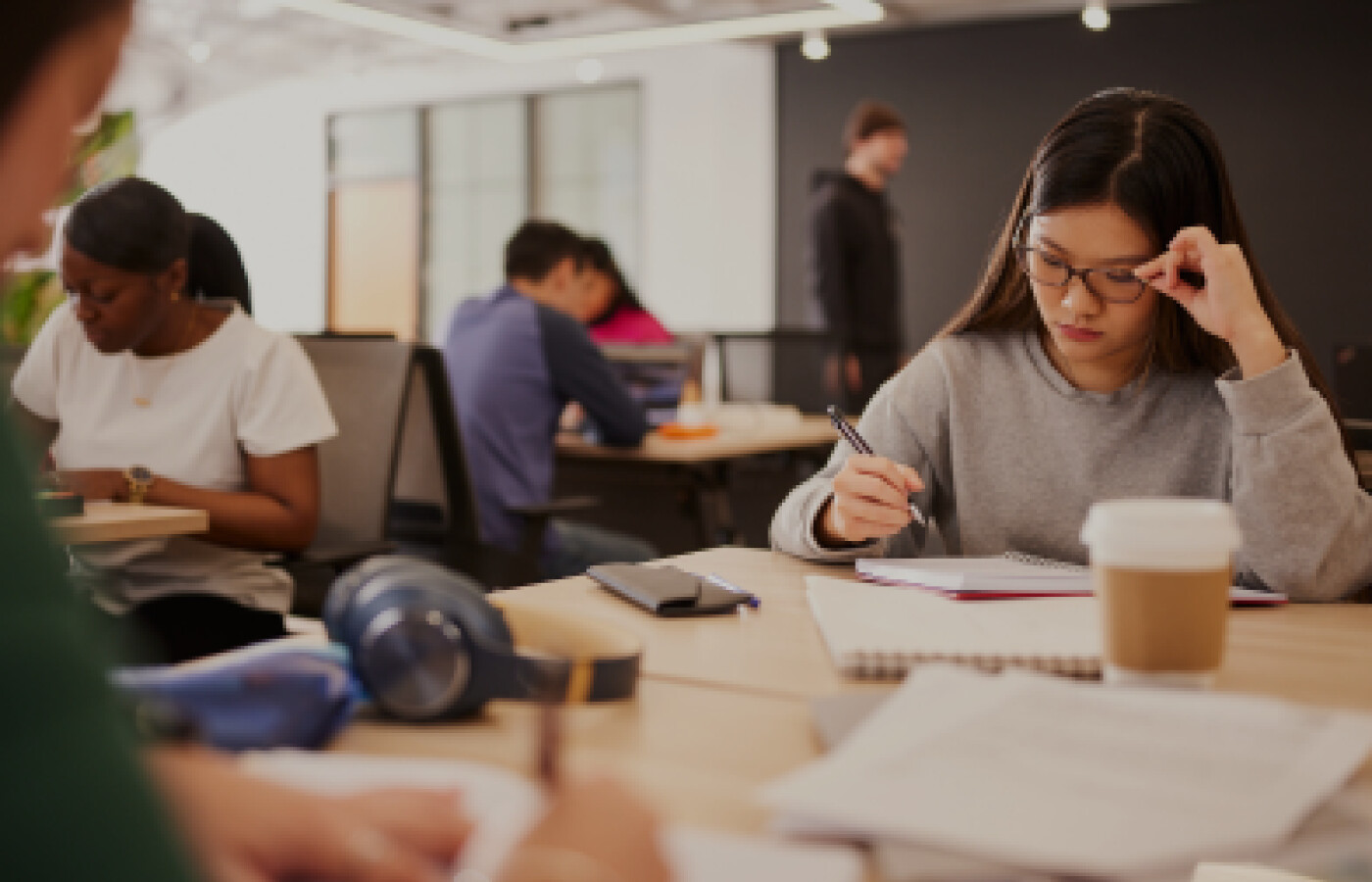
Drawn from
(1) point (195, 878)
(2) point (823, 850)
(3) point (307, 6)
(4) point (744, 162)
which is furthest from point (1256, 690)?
(4) point (744, 162)

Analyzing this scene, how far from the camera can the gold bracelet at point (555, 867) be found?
1.62 feet

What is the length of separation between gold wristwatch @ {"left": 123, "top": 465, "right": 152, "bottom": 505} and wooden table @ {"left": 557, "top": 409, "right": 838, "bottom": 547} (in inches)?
65.2

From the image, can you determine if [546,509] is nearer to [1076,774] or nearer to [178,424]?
[178,424]

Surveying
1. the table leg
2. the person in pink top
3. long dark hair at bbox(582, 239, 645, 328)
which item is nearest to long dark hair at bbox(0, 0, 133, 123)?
the table leg

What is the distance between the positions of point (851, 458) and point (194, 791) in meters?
1.05

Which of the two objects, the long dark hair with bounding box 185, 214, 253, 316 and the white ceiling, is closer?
the long dark hair with bounding box 185, 214, 253, 316

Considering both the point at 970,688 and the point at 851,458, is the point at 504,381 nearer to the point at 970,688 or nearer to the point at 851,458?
the point at 851,458

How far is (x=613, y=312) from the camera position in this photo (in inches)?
193

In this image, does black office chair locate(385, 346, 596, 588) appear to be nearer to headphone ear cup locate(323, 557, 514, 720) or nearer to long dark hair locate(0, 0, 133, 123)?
headphone ear cup locate(323, 557, 514, 720)

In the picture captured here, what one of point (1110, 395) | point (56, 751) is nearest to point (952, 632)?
point (1110, 395)

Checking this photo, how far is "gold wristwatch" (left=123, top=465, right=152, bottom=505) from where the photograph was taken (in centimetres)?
203

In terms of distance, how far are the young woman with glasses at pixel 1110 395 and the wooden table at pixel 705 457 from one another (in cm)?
184

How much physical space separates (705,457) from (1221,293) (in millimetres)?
2187

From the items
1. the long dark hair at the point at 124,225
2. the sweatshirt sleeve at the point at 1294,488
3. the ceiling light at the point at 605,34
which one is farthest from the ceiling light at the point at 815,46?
the sweatshirt sleeve at the point at 1294,488
